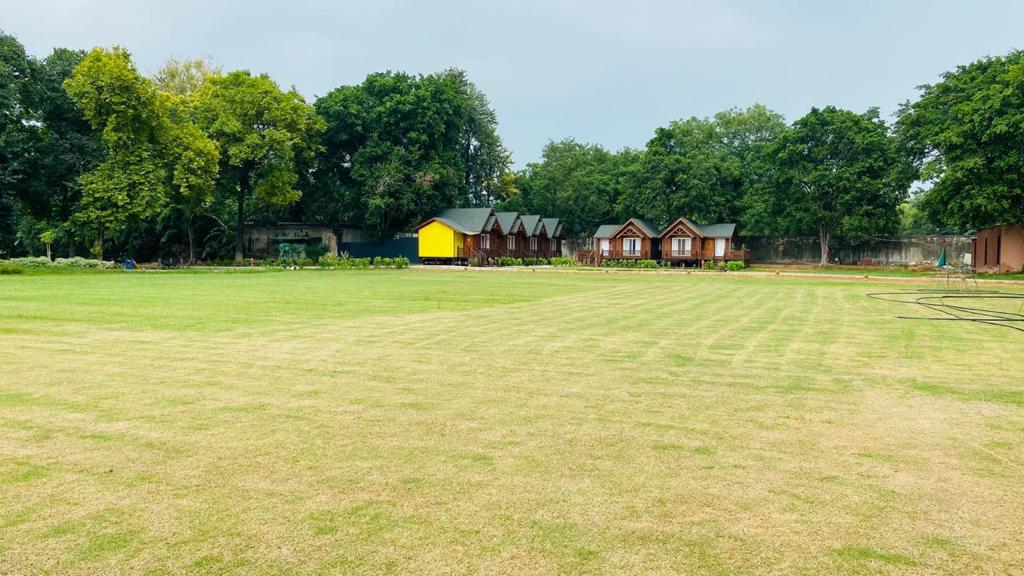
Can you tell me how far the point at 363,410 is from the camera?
5.71 metres

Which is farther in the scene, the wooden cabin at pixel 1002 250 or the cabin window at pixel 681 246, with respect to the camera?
the cabin window at pixel 681 246

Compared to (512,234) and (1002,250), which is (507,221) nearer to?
(512,234)

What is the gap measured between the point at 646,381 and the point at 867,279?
31628 mm

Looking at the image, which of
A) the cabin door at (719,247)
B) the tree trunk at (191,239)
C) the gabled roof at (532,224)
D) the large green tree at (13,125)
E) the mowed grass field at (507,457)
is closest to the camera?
the mowed grass field at (507,457)

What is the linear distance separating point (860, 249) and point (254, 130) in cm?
4860

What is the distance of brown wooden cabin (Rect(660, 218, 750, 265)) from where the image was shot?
54938mm

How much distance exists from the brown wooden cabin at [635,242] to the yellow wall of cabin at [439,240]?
1347 cm

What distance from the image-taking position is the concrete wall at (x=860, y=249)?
49469mm

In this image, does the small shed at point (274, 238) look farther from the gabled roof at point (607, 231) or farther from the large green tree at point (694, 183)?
the large green tree at point (694, 183)

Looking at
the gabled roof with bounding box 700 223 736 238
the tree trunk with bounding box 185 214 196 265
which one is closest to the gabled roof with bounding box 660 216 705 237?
the gabled roof with bounding box 700 223 736 238

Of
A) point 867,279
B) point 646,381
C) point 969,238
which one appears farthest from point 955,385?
point 969,238

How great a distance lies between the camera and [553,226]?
6631 cm

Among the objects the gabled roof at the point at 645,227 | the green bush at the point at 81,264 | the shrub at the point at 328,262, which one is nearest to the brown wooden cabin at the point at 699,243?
the gabled roof at the point at 645,227

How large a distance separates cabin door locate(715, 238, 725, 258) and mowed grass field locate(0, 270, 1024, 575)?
46905 mm
